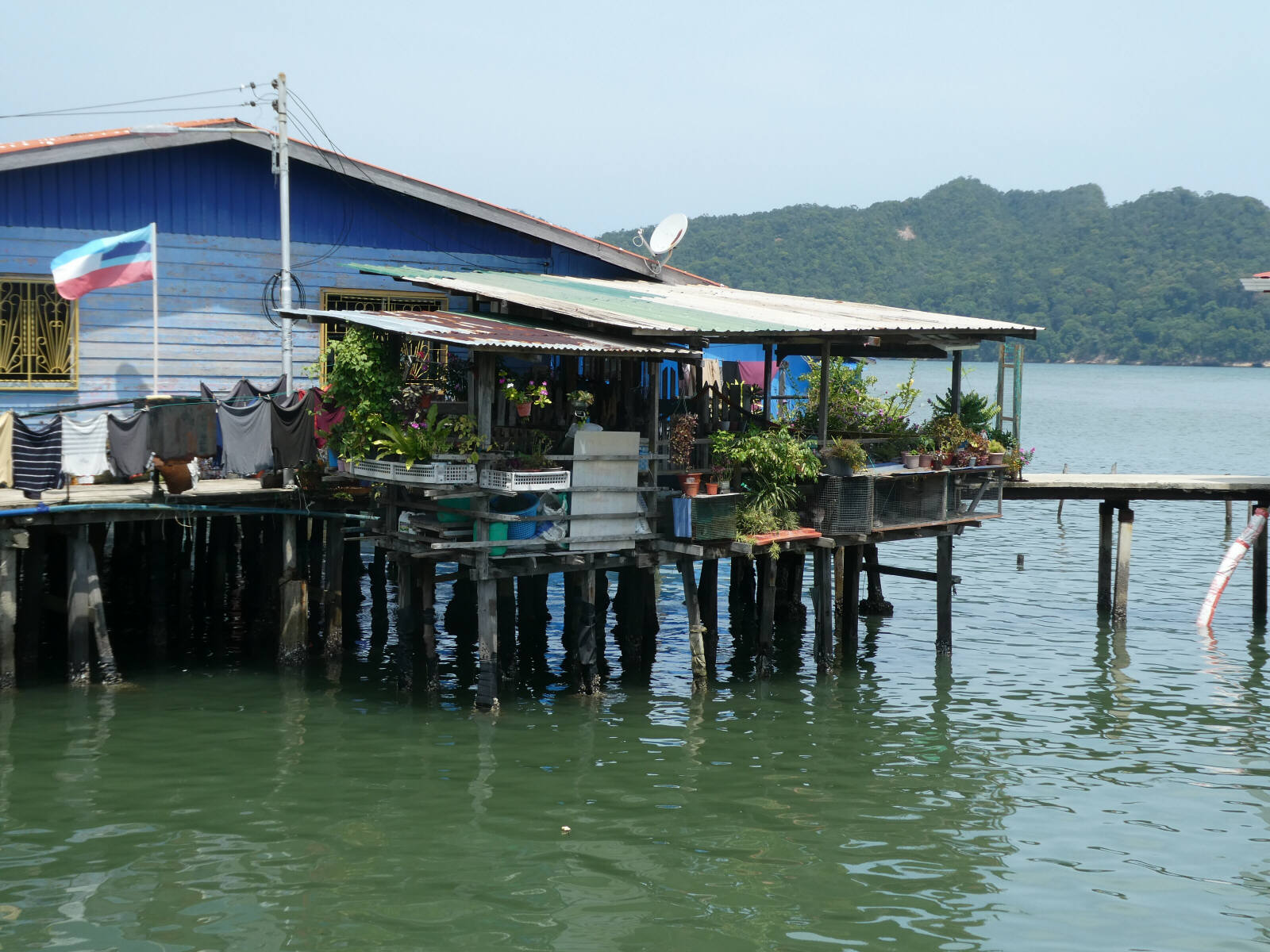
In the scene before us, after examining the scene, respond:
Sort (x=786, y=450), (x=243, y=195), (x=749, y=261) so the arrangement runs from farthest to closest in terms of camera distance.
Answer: (x=749, y=261) < (x=243, y=195) < (x=786, y=450)

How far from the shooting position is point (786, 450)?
18656 mm

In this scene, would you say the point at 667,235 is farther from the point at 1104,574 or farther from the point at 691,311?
the point at 1104,574

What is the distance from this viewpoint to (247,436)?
A: 62.2ft

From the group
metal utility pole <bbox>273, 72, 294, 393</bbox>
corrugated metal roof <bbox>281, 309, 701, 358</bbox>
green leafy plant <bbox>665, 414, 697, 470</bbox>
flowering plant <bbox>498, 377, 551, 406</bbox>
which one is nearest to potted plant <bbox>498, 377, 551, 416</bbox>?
flowering plant <bbox>498, 377, 551, 406</bbox>

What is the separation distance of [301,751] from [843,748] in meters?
6.56

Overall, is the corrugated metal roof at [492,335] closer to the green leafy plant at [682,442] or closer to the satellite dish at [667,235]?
the green leafy plant at [682,442]

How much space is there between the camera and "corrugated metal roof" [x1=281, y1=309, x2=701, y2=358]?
16.2 metres

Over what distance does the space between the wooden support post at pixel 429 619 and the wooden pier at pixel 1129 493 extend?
A: 35.6 feet

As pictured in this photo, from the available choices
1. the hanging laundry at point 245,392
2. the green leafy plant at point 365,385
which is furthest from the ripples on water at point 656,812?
the hanging laundry at point 245,392

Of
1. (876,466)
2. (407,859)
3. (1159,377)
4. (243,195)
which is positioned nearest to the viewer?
(407,859)

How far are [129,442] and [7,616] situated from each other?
104 inches

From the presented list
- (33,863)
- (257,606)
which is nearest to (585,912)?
(33,863)

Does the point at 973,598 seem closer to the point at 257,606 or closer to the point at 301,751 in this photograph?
the point at 257,606

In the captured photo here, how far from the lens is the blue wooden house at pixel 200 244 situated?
2048 centimetres
